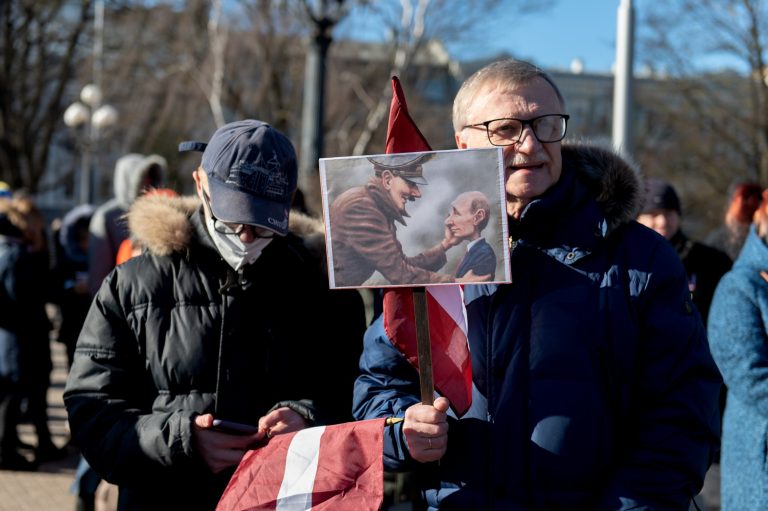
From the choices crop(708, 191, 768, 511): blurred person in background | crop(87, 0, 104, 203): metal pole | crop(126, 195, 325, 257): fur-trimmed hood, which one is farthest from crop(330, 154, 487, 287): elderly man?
crop(87, 0, 104, 203): metal pole

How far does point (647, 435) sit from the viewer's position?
6.99ft

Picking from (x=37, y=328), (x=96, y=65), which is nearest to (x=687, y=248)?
(x=37, y=328)

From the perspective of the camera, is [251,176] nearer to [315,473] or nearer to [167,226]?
[167,226]

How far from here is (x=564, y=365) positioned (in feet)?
7.13

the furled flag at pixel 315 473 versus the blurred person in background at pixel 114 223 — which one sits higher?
the blurred person in background at pixel 114 223

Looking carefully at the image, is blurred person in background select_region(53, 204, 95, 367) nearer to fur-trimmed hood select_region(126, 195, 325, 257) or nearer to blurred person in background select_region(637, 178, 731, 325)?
blurred person in background select_region(637, 178, 731, 325)

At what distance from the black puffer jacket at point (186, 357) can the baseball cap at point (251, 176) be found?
0.56 feet

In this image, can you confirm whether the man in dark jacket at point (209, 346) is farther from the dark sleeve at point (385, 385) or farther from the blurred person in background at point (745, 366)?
the blurred person in background at point (745, 366)

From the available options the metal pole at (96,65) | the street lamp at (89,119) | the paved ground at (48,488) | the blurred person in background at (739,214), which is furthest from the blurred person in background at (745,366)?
the metal pole at (96,65)

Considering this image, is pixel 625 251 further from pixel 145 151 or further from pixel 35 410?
pixel 145 151

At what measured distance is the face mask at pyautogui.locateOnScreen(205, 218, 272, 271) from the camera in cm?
267

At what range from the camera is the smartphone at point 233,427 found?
98.3 inches

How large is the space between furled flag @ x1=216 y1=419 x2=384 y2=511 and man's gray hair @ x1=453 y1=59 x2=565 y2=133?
2.74 feet

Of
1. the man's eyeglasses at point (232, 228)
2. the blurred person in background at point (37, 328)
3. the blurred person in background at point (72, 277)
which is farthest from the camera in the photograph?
A: the blurred person in background at point (72, 277)
